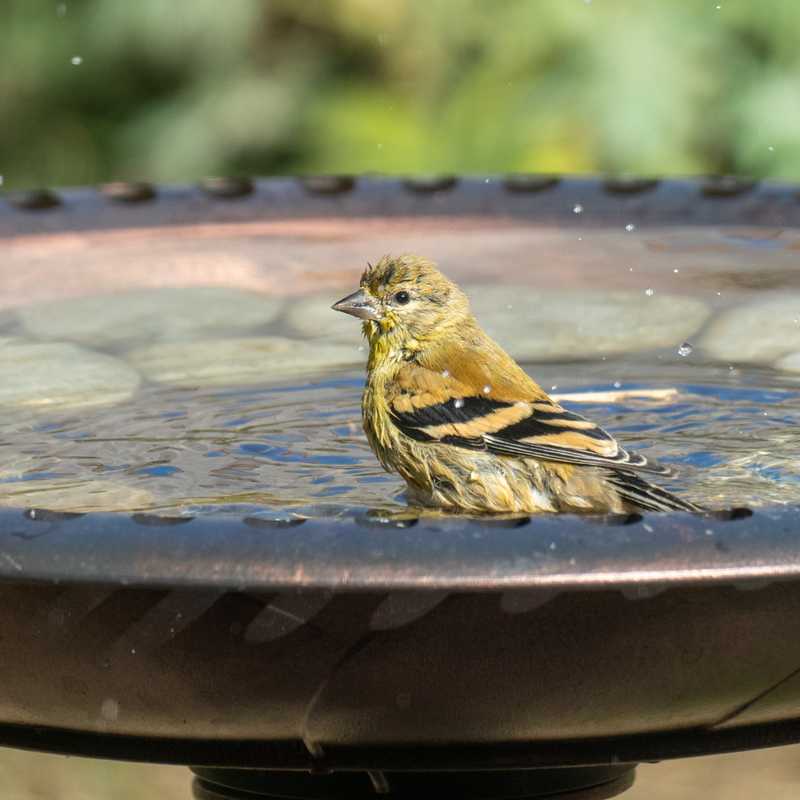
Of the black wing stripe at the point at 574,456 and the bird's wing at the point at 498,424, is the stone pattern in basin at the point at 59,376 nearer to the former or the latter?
the bird's wing at the point at 498,424

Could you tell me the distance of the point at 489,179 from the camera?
4.14 metres

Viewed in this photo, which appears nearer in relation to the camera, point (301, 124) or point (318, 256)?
point (318, 256)

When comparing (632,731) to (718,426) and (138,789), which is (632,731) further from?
(138,789)

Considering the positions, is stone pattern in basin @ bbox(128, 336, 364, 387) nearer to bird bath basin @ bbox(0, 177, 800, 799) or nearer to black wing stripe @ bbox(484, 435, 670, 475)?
bird bath basin @ bbox(0, 177, 800, 799)

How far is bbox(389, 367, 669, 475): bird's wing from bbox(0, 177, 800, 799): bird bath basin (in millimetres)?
131

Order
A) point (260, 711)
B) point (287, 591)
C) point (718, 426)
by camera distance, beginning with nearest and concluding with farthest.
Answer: point (287, 591), point (260, 711), point (718, 426)

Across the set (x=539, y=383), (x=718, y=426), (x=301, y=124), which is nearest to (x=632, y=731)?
(x=718, y=426)

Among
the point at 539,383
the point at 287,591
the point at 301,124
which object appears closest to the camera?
the point at 287,591

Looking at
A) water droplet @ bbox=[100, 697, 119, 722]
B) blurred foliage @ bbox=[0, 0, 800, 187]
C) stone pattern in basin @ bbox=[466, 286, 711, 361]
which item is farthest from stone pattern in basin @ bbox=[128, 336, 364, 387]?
blurred foliage @ bbox=[0, 0, 800, 187]

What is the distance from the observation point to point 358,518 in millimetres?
1797

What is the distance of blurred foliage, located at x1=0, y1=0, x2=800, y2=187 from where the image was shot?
6.29 metres

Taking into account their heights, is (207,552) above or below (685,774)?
above

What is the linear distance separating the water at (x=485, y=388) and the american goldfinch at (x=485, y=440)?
3.0 inches

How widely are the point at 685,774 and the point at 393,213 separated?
2072mm
